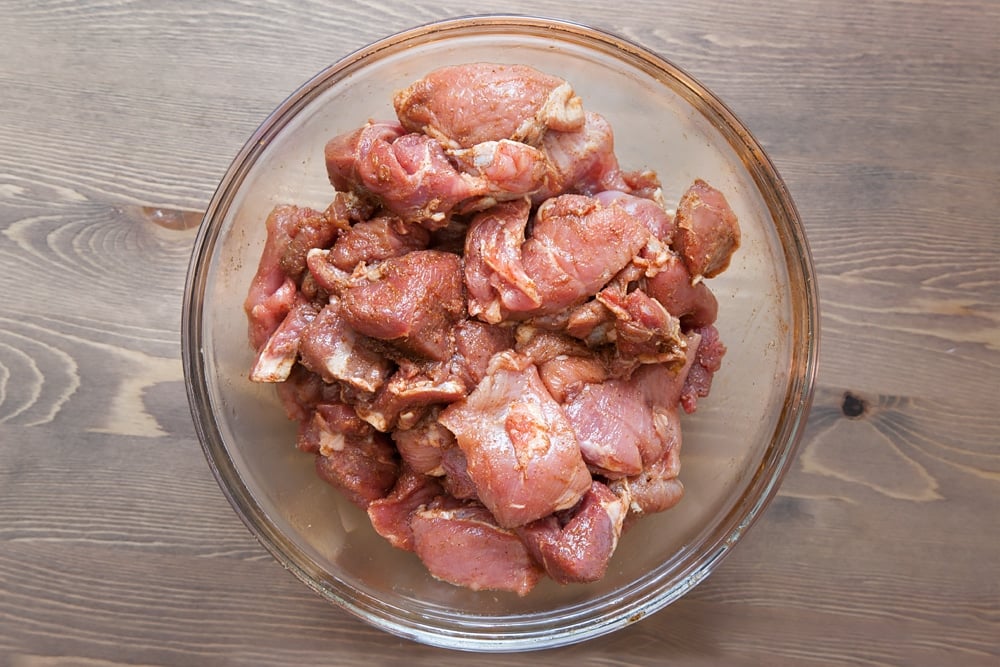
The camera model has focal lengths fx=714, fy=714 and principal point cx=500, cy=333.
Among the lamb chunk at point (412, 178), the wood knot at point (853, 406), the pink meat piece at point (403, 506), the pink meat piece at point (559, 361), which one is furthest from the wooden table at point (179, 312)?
the pink meat piece at point (559, 361)

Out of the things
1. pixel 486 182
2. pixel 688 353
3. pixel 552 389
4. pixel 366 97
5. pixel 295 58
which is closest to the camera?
pixel 486 182

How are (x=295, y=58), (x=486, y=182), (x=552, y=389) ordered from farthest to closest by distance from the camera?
(x=295, y=58) → (x=552, y=389) → (x=486, y=182)

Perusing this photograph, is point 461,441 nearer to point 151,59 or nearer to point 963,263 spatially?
point 151,59

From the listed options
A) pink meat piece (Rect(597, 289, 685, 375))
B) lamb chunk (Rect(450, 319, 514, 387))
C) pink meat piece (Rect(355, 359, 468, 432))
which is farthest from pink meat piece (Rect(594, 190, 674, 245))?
pink meat piece (Rect(355, 359, 468, 432))

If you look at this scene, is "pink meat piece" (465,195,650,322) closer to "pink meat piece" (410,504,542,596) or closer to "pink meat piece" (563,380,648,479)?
"pink meat piece" (563,380,648,479)

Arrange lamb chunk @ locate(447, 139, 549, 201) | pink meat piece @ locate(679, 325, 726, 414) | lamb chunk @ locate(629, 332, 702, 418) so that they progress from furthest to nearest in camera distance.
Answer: pink meat piece @ locate(679, 325, 726, 414)
lamb chunk @ locate(629, 332, 702, 418)
lamb chunk @ locate(447, 139, 549, 201)

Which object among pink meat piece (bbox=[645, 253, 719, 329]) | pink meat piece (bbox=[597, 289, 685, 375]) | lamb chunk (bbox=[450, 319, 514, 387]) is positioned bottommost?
lamb chunk (bbox=[450, 319, 514, 387])

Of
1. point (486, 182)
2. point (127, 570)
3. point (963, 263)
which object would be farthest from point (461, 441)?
point (963, 263)

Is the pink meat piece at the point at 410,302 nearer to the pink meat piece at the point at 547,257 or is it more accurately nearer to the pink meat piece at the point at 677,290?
the pink meat piece at the point at 547,257
